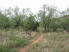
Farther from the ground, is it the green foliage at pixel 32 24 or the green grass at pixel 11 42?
the green grass at pixel 11 42

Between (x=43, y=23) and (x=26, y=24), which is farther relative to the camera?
(x=26, y=24)

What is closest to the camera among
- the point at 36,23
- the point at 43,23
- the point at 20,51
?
the point at 20,51

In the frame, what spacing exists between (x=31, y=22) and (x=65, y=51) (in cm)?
2028

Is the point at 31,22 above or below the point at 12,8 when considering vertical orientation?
below

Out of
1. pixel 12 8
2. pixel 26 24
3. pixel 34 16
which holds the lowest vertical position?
pixel 26 24

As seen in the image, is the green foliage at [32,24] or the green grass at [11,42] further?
the green foliage at [32,24]

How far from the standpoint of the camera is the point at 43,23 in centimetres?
1983

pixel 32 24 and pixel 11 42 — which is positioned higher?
pixel 11 42

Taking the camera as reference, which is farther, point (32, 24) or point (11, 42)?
point (32, 24)

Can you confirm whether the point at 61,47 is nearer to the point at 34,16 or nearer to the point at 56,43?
the point at 56,43

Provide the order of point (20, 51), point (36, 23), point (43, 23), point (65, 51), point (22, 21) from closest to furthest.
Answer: point (65, 51), point (20, 51), point (43, 23), point (36, 23), point (22, 21)

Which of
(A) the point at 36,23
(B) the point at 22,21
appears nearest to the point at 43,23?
(A) the point at 36,23

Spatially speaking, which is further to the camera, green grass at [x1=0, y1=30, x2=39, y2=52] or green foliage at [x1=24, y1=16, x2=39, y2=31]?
green foliage at [x1=24, y1=16, x2=39, y2=31]

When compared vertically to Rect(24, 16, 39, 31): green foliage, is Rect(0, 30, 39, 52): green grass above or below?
above
